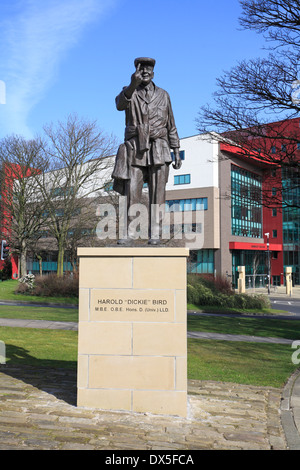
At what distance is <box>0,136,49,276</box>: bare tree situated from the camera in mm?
37219

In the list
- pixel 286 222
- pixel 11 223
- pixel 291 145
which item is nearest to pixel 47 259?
pixel 11 223

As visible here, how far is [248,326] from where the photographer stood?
1684cm

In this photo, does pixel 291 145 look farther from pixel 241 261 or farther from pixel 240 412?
pixel 241 261

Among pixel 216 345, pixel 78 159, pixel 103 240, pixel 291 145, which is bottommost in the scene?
pixel 216 345

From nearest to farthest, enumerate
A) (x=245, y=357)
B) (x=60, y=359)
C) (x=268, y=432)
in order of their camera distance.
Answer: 1. (x=268, y=432)
2. (x=60, y=359)
3. (x=245, y=357)

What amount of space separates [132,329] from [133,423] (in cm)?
129

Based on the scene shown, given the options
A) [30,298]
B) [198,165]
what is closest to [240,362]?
[30,298]

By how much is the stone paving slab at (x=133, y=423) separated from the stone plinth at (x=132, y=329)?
0.31 metres

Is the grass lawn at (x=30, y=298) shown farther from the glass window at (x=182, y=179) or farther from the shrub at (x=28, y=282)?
the glass window at (x=182, y=179)

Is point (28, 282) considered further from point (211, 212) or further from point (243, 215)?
point (243, 215)

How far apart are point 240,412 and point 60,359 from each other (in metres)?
4.75

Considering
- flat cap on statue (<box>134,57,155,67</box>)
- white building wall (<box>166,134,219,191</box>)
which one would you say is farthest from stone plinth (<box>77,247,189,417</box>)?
white building wall (<box>166,134,219,191</box>)

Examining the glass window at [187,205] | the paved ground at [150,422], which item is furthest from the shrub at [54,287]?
the glass window at [187,205]

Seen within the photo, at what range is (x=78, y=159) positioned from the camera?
36031mm
